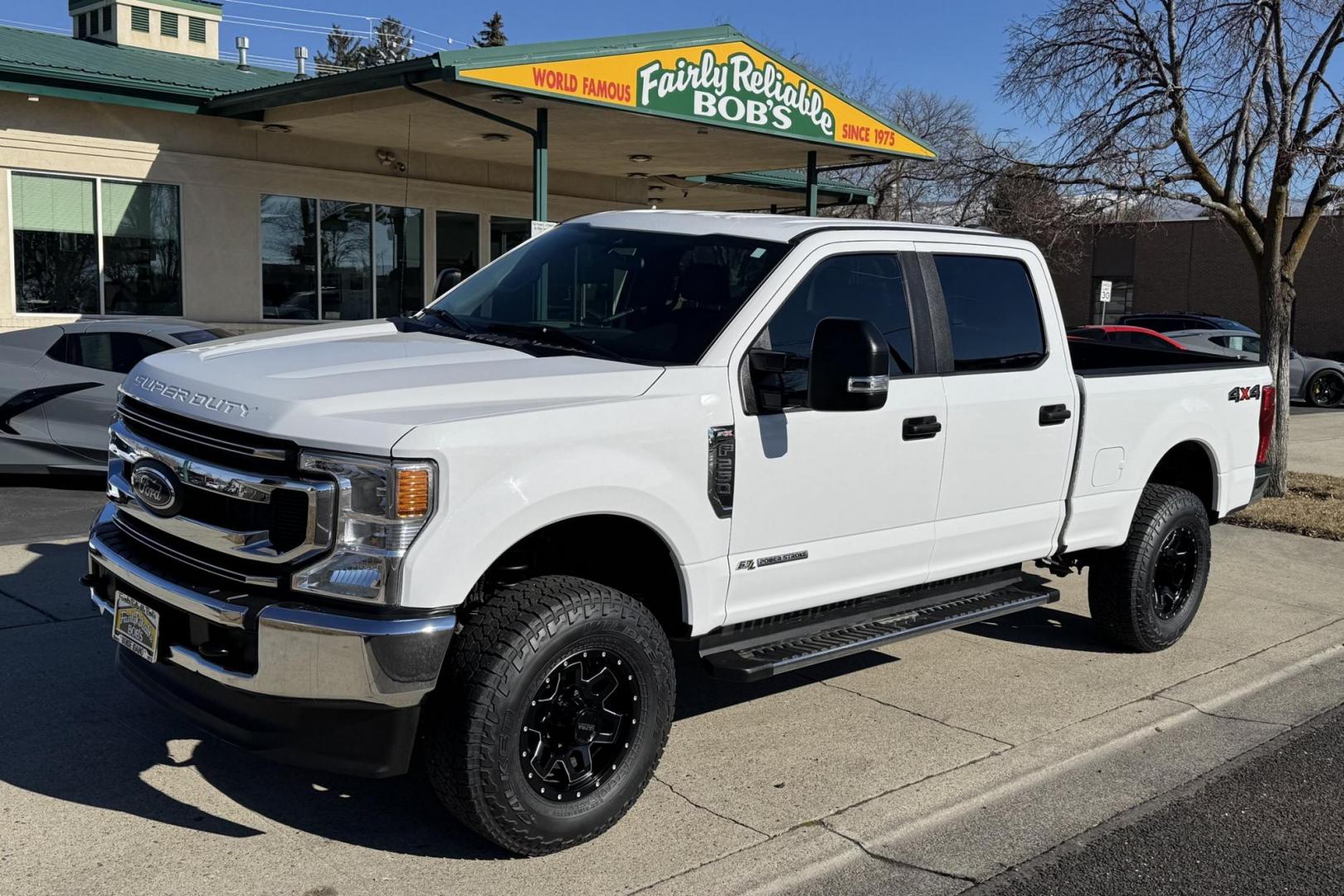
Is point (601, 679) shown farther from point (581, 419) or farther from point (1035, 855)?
point (1035, 855)

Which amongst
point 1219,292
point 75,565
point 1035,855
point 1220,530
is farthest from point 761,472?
point 1219,292

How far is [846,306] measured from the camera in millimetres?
5086

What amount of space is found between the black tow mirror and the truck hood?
582mm

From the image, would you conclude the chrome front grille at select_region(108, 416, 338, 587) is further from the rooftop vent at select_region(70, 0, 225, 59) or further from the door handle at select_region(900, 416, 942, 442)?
the rooftop vent at select_region(70, 0, 225, 59)

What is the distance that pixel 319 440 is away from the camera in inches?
141

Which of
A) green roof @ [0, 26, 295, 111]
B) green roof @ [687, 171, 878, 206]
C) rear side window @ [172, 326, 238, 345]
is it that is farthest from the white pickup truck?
green roof @ [687, 171, 878, 206]

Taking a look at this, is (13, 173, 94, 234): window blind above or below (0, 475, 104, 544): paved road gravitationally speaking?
above

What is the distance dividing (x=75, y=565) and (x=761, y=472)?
4812 mm

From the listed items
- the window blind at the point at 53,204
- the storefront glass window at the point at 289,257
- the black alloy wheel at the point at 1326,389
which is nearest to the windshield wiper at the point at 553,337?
the window blind at the point at 53,204

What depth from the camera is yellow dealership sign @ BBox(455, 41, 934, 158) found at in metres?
12.3

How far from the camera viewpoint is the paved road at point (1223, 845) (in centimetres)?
405

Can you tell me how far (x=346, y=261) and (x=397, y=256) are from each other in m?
0.86

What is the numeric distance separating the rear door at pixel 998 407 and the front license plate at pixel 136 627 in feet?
10.2

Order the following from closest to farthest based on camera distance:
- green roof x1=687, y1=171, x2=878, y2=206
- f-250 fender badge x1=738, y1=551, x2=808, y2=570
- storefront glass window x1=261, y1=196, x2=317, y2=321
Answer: f-250 fender badge x1=738, y1=551, x2=808, y2=570 → storefront glass window x1=261, y1=196, x2=317, y2=321 → green roof x1=687, y1=171, x2=878, y2=206
